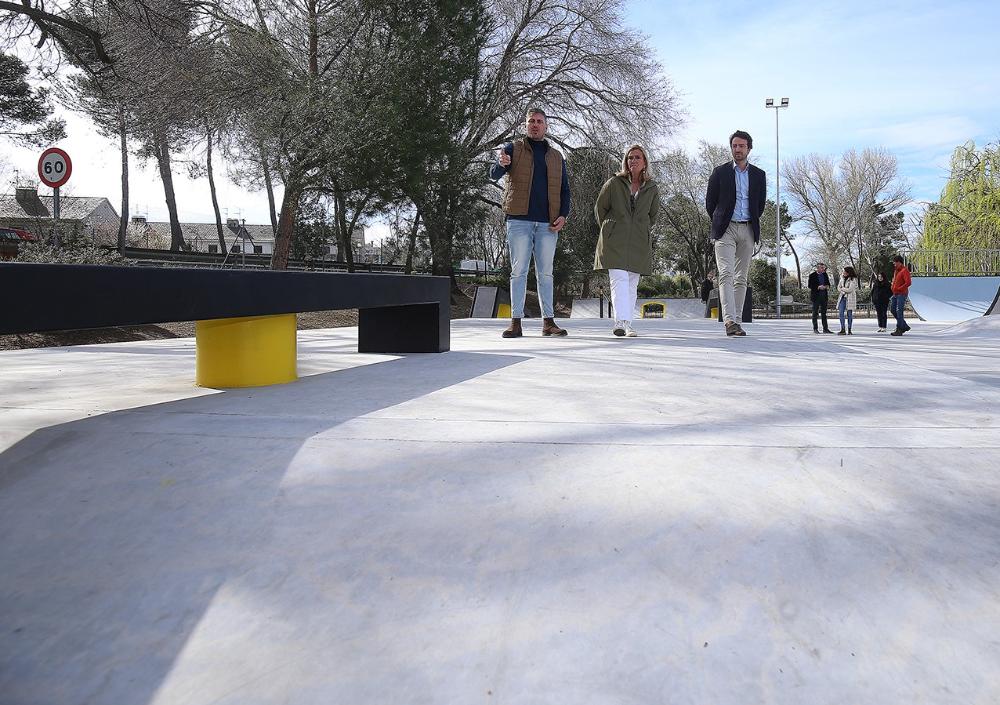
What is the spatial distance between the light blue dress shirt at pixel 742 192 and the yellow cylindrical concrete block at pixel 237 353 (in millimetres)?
5091

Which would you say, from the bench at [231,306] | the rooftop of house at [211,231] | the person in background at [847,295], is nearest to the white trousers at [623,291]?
the bench at [231,306]

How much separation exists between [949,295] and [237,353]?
22.2 meters

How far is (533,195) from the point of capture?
669 centimetres

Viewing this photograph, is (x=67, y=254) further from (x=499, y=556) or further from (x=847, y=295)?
(x=847, y=295)

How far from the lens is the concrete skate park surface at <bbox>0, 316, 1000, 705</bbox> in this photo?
134cm

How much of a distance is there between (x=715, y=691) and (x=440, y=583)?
63cm

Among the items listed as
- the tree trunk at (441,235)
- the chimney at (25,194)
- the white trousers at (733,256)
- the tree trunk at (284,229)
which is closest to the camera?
the white trousers at (733,256)

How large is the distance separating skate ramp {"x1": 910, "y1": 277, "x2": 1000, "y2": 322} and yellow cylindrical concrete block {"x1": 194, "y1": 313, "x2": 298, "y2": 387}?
2050 centimetres

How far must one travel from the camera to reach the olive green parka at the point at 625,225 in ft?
22.5

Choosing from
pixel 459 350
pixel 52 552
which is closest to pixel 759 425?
pixel 52 552

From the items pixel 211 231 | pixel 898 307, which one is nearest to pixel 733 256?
pixel 898 307

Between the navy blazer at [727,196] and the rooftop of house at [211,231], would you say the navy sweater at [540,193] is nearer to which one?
the navy blazer at [727,196]

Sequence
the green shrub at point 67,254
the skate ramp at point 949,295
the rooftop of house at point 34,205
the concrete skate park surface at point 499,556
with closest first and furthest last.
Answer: the concrete skate park surface at point 499,556 → the green shrub at point 67,254 → the rooftop of house at point 34,205 → the skate ramp at point 949,295

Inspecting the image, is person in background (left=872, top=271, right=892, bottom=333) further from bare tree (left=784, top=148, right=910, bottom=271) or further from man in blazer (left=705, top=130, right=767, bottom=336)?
bare tree (left=784, top=148, right=910, bottom=271)
